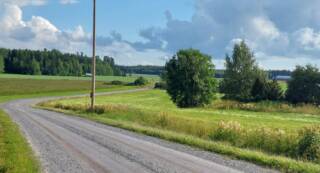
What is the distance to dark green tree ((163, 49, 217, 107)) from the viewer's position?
201 feet

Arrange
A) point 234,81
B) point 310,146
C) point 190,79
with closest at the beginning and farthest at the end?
point 310,146 < point 190,79 < point 234,81

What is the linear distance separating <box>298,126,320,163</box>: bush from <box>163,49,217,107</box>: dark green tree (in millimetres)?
45727

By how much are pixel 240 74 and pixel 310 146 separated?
68.3m

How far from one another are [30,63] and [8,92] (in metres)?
102

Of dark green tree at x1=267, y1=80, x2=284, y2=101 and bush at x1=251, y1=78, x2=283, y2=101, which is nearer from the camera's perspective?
bush at x1=251, y1=78, x2=283, y2=101

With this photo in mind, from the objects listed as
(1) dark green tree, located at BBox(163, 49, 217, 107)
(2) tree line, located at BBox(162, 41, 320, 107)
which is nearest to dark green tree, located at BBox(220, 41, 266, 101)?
(2) tree line, located at BBox(162, 41, 320, 107)

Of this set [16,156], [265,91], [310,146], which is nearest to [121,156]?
[16,156]

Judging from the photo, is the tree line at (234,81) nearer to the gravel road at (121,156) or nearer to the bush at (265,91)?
the bush at (265,91)

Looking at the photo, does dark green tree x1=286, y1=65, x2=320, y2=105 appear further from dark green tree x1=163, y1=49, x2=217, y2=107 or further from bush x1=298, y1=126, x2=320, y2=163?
bush x1=298, y1=126, x2=320, y2=163

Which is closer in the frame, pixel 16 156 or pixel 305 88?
pixel 16 156

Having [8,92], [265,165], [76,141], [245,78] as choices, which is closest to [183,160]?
[265,165]

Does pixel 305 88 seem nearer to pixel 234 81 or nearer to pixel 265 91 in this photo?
pixel 265 91

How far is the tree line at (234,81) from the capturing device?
6159 cm

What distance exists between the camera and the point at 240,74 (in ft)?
269
